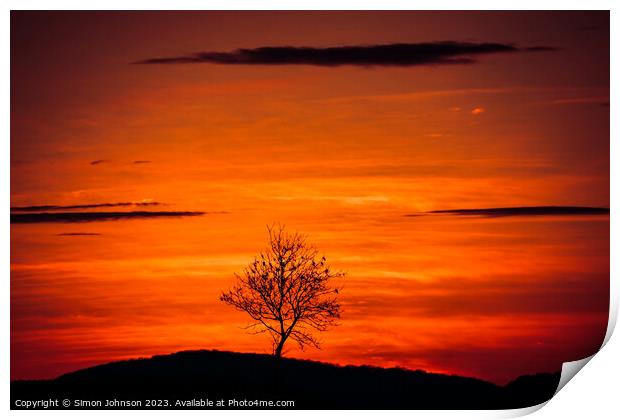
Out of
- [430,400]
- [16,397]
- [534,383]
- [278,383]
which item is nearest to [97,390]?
[16,397]

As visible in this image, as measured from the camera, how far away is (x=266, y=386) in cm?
→ 2261

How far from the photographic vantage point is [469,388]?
22.5 m

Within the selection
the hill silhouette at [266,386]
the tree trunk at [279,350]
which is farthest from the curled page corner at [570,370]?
the tree trunk at [279,350]

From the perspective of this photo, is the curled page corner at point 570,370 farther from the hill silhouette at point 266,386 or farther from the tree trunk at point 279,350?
the tree trunk at point 279,350

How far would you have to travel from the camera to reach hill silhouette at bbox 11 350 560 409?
22.0m

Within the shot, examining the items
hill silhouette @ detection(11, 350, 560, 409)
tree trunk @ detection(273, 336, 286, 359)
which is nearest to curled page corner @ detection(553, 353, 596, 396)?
hill silhouette @ detection(11, 350, 560, 409)

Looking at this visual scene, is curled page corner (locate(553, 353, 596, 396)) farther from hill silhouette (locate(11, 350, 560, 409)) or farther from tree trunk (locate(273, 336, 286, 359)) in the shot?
tree trunk (locate(273, 336, 286, 359))

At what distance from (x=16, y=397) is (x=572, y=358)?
24.4ft

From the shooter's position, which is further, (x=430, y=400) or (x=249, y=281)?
(x=249, y=281)

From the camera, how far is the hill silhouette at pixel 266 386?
2202 centimetres

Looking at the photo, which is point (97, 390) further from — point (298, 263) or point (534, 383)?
point (534, 383)
